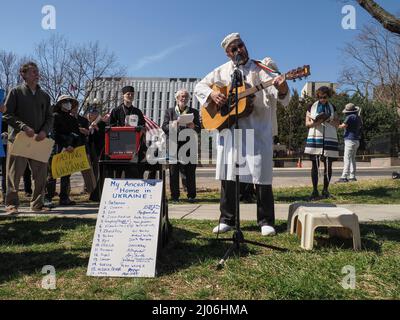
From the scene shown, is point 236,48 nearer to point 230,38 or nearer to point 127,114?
point 230,38

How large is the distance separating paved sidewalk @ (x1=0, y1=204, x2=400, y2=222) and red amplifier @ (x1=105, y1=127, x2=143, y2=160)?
5.14 ft

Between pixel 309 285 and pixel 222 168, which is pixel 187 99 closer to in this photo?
pixel 222 168

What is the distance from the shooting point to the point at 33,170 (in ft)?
21.0

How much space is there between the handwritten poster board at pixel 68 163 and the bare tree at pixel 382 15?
6.25 metres

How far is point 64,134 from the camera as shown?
7387 millimetres

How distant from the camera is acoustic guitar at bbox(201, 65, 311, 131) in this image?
432 cm

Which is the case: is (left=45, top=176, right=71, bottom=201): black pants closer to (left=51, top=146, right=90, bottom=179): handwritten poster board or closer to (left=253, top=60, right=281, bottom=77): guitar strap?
(left=51, top=146, right=90, bottom=179): handwritten poster board

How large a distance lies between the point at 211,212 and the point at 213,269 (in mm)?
2807

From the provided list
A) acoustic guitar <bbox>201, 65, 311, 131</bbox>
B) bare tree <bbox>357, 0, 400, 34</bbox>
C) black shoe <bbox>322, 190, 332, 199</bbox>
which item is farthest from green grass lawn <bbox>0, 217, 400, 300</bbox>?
bare tree <bbox>357, 0, 400, 34</bbox>

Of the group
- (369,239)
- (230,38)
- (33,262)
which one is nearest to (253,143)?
(230,38)

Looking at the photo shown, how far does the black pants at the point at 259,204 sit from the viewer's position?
4.86 meters

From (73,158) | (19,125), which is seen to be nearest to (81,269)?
(19,125)
